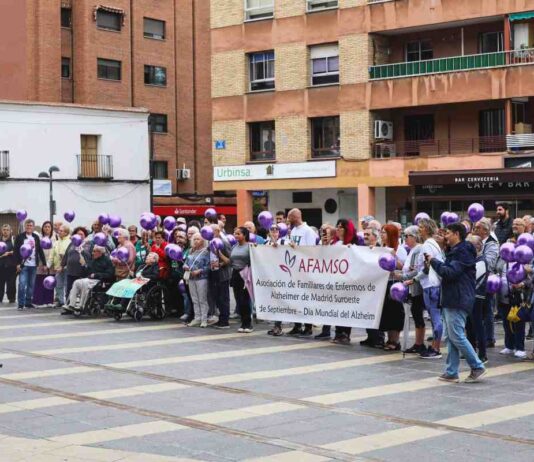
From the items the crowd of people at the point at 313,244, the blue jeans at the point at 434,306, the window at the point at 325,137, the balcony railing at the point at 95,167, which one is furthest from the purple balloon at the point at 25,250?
the balcony railing at the point at 95,167

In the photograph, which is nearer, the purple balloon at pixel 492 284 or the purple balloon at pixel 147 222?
the purple balloon at pixel 492 284

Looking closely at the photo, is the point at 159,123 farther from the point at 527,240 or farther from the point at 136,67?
the point at 527,240

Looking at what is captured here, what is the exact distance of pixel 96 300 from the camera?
19.8m

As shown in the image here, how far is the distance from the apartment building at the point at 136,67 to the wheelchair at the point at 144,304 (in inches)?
1159

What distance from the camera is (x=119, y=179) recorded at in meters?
47.4

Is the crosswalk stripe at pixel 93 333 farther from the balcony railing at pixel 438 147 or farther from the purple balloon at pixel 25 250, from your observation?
the balcony railing at pixel 438 147

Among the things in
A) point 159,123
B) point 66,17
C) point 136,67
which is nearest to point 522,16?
point 159,123

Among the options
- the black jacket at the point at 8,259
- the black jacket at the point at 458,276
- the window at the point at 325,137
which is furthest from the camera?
Answer: the window at the point at 325,137

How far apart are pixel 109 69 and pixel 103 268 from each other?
118 feet

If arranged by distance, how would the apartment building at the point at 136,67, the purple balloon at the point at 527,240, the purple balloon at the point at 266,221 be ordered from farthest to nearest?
the apartment building at the point at 136,67, the purple balloon at the point at 266,221, the purple balloon at the point at 527,240

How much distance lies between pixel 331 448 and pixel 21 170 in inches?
1468

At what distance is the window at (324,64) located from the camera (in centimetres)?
4038

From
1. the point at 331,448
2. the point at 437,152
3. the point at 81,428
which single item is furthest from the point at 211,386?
the point at 437,152

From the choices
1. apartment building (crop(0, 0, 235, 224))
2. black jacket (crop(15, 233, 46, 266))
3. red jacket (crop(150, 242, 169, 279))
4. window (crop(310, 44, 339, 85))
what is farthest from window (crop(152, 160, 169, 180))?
red jacket (crop(150, 242, 169, 279))
